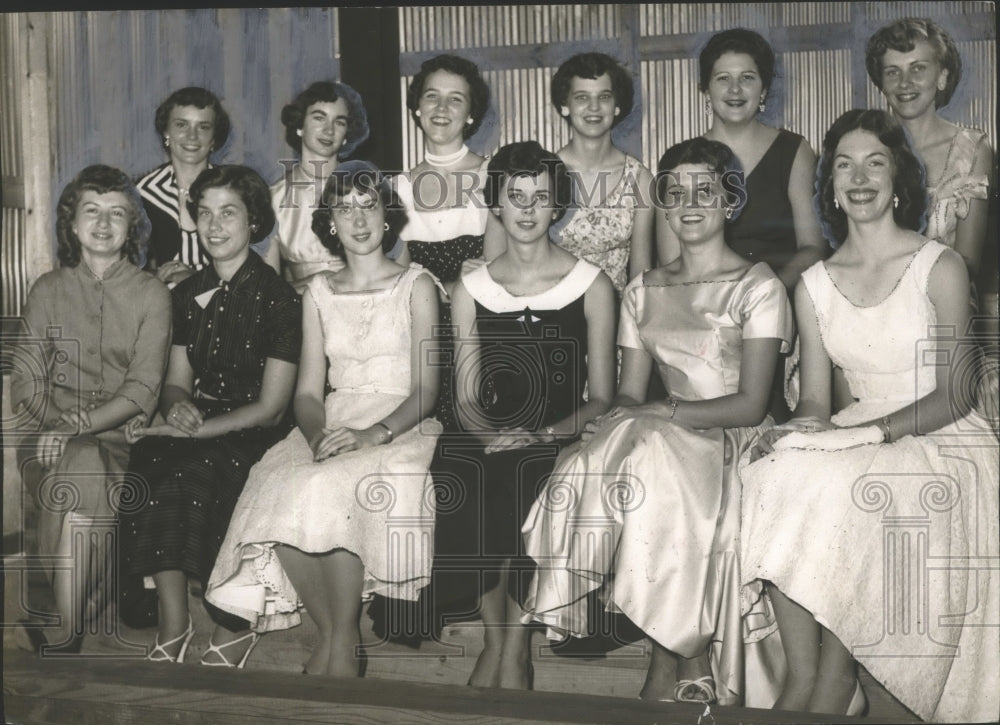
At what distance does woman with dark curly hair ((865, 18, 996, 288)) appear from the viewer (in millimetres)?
4527

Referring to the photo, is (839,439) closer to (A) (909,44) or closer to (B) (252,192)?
(A) (909,44)

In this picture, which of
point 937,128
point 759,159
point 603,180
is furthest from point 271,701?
point 937,128

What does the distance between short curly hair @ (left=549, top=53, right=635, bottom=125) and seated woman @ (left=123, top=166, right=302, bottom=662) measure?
1225 millimetres

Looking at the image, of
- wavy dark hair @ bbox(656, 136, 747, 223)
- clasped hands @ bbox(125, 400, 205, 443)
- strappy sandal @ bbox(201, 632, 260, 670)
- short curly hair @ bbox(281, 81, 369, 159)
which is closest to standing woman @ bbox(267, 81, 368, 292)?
short curly hair @ bbox(281, 81, 369, 159)

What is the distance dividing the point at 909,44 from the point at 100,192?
3.22m

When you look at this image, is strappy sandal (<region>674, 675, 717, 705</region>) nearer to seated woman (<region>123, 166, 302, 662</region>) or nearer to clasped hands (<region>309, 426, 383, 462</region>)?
clasped hands (<region>309, 426, 383, 462</region>)

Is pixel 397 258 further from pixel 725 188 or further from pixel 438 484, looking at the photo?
pixel 725 188

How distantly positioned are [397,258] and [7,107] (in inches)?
69.2

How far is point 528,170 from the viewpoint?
185 inches

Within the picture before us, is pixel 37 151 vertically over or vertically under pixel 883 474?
over

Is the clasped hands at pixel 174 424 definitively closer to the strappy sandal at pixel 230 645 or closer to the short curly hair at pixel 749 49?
the strappy sandal at pixel 230 645

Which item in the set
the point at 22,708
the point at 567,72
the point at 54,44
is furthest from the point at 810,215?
the point at 22,708

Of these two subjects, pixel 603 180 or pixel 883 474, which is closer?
pixel 883 474

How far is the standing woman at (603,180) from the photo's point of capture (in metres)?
4.69
